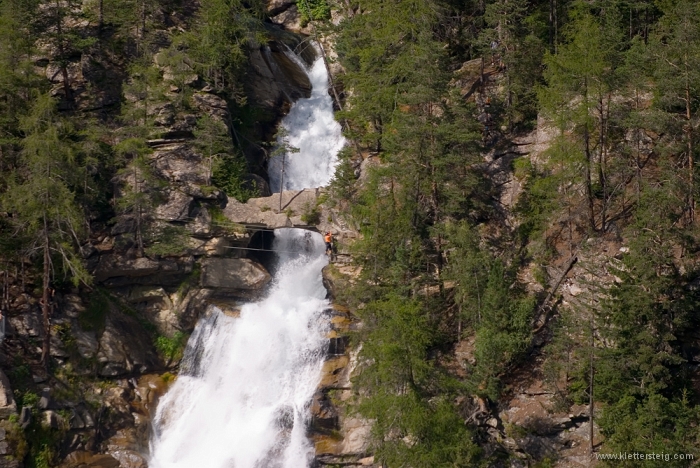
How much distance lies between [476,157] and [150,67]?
71.8 ft

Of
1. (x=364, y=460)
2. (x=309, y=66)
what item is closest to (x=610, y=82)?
(x=364, y=460)

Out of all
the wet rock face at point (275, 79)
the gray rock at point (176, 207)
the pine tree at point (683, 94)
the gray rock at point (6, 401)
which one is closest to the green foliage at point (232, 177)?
the gray rock at point (176, 207)

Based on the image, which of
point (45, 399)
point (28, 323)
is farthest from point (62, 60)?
point (45, 399)

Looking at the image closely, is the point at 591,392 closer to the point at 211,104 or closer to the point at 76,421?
the point at 76,421

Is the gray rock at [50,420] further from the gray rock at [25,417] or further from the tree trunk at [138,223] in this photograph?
the tree trunk at [138,223]

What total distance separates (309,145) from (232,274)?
12762mm

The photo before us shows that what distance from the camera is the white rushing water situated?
51.4 m

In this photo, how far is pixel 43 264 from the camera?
40.6 meters

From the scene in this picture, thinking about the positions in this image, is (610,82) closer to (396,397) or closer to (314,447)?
(396,397)

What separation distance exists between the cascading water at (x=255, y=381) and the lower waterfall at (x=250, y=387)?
0.05 metres

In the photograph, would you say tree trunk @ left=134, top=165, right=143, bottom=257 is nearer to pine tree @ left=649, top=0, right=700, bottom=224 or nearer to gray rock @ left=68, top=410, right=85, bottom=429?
gray rock @ left=68, top=410, right=85, bottom=429

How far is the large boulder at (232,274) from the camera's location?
4400cm

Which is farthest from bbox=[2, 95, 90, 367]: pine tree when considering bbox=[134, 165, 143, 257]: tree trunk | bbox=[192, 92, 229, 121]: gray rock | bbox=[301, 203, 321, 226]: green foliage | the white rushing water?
the white rushing water

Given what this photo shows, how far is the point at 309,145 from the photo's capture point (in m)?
53.0
